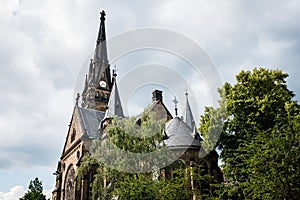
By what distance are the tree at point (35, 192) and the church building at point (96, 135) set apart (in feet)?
5.22

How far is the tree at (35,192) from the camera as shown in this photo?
3200 centimetres

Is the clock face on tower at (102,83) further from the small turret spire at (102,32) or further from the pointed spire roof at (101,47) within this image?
the small turret spire at (102,32)

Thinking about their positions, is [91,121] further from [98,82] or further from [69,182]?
[98,82]

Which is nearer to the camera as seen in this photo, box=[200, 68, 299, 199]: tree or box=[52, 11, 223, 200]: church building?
box=[200, 68, 299, 199]: tree

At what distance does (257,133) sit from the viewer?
1719cm

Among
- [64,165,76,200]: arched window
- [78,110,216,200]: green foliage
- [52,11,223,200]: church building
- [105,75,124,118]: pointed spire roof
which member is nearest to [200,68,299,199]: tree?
[52,11,223,200]: church building

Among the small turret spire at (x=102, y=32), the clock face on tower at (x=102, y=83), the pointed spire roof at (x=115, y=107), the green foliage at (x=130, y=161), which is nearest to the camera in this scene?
the green foliage at (x=130, y=161)

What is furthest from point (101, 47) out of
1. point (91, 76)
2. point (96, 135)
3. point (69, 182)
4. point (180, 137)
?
point (180, 137)

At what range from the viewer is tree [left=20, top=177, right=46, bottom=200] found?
32000mm

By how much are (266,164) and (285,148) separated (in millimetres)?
1275

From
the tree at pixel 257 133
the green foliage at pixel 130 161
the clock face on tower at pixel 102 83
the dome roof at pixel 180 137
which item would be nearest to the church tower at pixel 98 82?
the clock face on tower at pixel 102 83

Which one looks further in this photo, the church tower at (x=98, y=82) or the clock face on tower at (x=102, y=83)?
the clock face on tower at (x=102, y=83)

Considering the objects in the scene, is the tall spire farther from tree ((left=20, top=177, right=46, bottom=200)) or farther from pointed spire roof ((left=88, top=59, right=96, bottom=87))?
tree ((left=20, top=177, right=46, bottom=200))

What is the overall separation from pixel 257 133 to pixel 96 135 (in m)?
17.5
